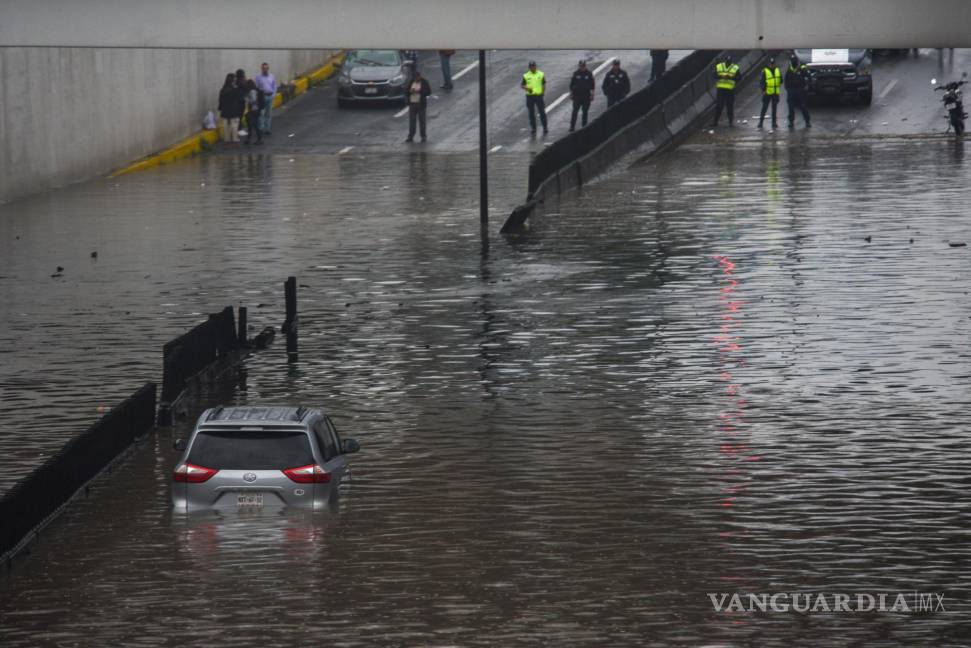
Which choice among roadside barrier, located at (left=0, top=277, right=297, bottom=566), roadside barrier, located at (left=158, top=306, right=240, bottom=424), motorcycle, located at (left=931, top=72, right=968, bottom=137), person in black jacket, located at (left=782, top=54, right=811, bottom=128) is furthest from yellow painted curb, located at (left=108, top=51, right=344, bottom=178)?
roadside barrier, located at (left=158, top=306, right=240, bottom=424)

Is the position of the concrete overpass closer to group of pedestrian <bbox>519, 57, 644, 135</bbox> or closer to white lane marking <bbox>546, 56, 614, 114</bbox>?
group of pedestrian <bbox>519, 57, 644, 135</bbox>

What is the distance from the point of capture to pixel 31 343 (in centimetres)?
3119

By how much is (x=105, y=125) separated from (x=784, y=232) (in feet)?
70.5

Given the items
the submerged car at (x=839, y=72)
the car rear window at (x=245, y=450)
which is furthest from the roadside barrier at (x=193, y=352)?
the submerged car at (x=839, y=72)

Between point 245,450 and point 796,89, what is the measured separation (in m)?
42.5

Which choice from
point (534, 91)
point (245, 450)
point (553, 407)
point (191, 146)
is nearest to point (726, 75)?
point (534, 91)

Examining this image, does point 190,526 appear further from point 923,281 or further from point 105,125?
point 105,125

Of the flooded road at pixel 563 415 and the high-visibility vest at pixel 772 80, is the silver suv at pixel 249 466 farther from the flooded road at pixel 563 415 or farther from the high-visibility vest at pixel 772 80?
the high-visibility vest at pixel 772 80

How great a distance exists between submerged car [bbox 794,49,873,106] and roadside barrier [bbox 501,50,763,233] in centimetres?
332

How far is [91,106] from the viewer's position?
2124 inches

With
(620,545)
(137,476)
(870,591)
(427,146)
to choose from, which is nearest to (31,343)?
(137,476)

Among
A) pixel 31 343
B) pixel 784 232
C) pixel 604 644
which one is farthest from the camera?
pixel 784 232

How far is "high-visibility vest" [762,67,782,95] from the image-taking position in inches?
2265

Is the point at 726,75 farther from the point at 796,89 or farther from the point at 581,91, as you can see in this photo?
the point at 581,91
